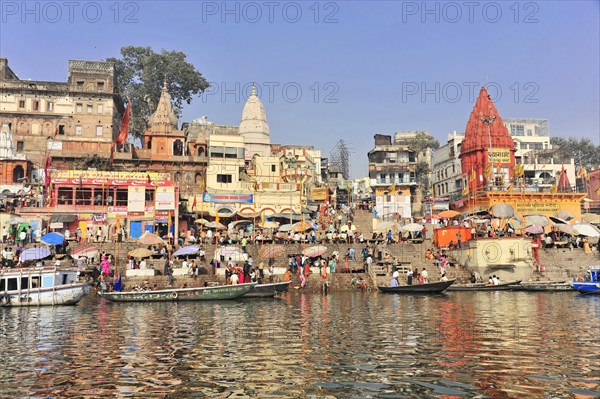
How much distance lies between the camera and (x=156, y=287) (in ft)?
101

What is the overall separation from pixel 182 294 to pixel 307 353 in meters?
15.8

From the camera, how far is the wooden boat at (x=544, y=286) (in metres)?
32.3

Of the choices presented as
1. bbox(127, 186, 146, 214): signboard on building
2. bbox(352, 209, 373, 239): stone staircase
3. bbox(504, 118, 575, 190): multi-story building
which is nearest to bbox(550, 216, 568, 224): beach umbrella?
bbox(504, 118, 575, 190): multi-story building

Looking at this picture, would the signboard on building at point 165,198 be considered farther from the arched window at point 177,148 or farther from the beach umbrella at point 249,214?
the arched window at point 177,148

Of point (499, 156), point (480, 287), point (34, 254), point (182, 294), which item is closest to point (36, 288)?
point (34, 254)

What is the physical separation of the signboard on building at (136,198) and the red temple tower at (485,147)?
28.1 meters

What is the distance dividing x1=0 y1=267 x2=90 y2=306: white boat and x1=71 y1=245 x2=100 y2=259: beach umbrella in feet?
21.5

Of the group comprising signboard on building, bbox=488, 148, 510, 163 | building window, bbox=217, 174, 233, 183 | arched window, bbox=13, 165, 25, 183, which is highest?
signboard on building, bbox=488, 148, 510, 163

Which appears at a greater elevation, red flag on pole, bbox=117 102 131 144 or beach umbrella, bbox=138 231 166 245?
red flag on pole, bbox=117 102 131 144

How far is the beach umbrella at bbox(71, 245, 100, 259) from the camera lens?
1294 inches

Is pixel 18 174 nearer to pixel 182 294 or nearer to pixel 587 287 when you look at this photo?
pixel 182 294

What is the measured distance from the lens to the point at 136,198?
44.3m

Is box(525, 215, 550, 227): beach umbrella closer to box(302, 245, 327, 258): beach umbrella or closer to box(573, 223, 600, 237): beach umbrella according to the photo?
box(573, 223, 600, 237): beach umbrella

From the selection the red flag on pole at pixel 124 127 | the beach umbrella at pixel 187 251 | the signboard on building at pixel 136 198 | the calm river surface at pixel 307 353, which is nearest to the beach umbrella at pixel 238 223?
the signboard on building at pixel 136 198
